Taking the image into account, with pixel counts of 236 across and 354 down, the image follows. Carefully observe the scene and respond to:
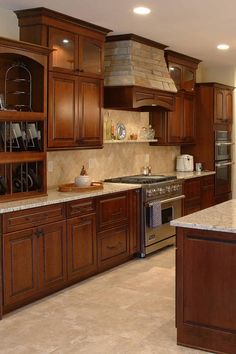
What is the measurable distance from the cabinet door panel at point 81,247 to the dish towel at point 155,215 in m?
1.07

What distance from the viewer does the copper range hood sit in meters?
5.91

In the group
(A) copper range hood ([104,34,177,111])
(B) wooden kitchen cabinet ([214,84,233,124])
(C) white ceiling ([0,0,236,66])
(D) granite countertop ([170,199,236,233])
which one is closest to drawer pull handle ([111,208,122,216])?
(A) copper range hood ([104,34,177,111])

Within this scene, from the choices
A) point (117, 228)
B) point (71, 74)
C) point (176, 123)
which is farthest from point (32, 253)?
point (176, 123)

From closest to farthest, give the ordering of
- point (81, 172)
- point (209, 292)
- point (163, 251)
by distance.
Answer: point (209, 292) → point (81, 172) → point (163, 251)

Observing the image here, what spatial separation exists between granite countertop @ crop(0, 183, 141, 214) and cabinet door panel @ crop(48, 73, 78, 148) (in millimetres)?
529

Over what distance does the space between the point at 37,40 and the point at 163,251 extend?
3121 millimetres

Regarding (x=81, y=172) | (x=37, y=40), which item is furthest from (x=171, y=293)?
(x=37, y=40)

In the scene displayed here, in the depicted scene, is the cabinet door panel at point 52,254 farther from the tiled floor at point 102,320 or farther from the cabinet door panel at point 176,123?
the cabinet door panel at point 176,123

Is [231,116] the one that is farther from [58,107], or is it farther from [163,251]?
[58,107]

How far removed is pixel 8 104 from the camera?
470 centimetres

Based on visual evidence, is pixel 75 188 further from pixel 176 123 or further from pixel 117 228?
pixel 176 123

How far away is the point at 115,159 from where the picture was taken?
6555 mm

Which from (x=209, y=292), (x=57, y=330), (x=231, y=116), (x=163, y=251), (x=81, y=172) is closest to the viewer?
(x=209, y=292)

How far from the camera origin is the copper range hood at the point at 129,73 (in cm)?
591
